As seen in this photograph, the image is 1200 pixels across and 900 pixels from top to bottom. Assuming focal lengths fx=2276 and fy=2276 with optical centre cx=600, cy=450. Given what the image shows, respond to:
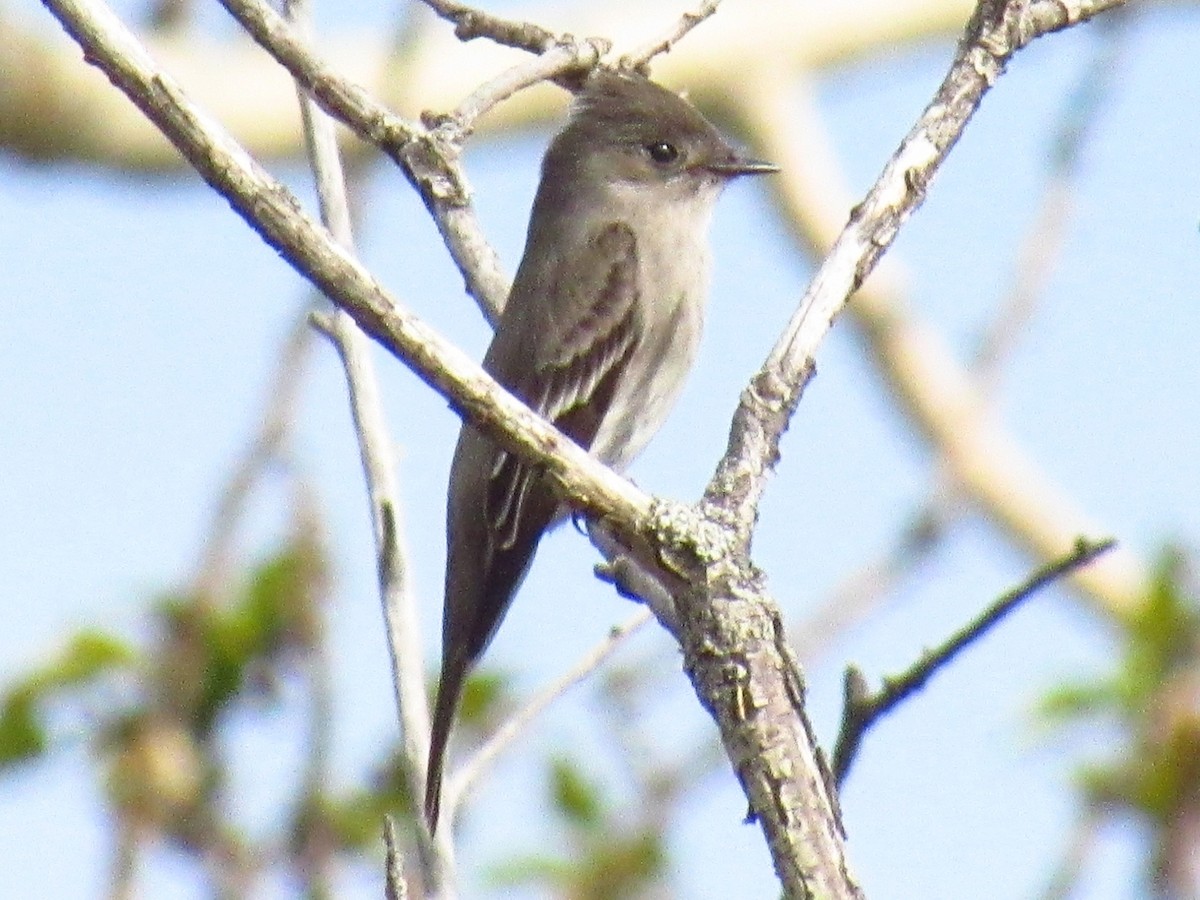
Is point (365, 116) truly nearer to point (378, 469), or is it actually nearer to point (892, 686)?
point (378, 469)

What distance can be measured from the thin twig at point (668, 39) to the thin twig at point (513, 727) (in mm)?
1045

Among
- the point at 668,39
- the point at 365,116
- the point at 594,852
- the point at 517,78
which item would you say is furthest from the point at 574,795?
the point at 365,116

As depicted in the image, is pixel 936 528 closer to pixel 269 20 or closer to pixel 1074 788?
pixel 1074 788

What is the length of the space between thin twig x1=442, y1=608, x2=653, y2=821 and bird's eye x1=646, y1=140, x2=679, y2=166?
2.08 meters

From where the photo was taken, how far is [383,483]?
11.1 feet

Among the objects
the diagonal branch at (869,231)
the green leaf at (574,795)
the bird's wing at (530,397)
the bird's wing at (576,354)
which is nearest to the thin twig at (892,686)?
the diagonal branch at (869,231)

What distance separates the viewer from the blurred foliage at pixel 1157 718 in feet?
13.1

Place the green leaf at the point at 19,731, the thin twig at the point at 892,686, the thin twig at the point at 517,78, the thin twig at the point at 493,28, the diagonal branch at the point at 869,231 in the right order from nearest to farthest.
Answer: the thin twig at the point at 892,686
the diagonal branch at the point at 869,231
the thin twig at the point at 517,78
the thin twig at the point at 493,28
the green leaf at the point at 19,731

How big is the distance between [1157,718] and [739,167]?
1.75 metres

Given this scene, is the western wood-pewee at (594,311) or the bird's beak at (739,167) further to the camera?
the bird's beak at (739,167)

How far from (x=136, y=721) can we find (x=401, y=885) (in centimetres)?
217

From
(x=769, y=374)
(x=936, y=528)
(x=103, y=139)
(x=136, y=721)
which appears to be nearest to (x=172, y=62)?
(x=103, y=139)

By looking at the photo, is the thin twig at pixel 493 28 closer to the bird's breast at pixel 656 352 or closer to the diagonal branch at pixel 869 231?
the diagonal branch at pixel 869 231

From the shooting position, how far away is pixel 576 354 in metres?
5.00
